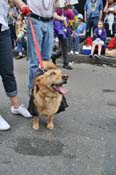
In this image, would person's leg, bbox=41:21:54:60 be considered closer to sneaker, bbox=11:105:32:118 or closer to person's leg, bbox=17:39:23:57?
sneaker, bbox=11:105:32:118

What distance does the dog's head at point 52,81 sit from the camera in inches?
187

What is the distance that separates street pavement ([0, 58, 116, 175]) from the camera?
4.14 metres

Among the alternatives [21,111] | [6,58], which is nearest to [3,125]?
[21,111]

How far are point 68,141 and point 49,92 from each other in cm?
59

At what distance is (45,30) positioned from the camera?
576 centimetres

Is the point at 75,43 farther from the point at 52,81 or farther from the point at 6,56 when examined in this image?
the point at 52,81

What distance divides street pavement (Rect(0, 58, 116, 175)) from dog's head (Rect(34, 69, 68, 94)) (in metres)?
0.54

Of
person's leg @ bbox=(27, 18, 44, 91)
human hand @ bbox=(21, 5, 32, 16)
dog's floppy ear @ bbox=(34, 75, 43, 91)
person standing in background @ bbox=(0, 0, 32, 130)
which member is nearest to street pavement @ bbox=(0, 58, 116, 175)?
person standing in background @ bbox=(0, 0, 32, 130)

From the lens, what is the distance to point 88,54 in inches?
452

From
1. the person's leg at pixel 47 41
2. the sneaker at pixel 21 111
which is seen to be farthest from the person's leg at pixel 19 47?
the sneaker at pixel 21 111

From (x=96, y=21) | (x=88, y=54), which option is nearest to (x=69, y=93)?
(x=88, y=54)

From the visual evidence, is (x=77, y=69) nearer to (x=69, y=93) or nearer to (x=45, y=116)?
(x=69, y=93)

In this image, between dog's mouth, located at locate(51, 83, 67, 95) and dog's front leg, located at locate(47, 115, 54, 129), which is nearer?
dog's mouth, located at locate(51, 83, 67, 95)

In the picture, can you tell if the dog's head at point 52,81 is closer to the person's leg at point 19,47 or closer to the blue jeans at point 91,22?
the person's leg at point 19,47
